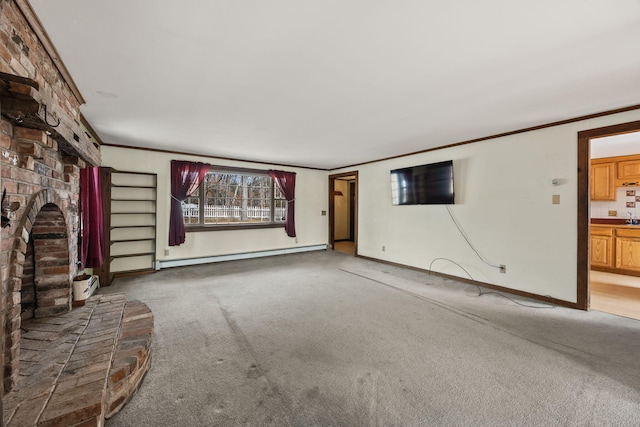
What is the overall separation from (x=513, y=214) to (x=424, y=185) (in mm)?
1382

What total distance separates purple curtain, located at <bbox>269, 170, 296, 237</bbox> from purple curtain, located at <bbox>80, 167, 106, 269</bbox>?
11.2 ft

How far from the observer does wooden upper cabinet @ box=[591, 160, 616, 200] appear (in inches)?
192

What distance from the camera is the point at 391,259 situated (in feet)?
17.9

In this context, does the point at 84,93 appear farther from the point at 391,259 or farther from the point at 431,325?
the point at 391,259

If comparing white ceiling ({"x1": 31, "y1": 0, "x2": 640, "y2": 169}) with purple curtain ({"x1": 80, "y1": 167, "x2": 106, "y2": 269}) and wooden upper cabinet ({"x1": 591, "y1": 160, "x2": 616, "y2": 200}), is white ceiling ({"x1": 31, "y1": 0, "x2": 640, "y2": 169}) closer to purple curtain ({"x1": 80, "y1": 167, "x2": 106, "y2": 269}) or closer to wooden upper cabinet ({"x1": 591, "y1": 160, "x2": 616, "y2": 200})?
purple curtain ({"x1": 80, "y1": 167, "x2": 106, "y2": 269})

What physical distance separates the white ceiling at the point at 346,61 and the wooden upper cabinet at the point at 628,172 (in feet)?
10.1

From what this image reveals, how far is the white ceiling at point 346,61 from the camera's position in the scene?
146 centimetres

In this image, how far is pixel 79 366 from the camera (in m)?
1.57

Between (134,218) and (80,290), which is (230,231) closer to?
(134,218)

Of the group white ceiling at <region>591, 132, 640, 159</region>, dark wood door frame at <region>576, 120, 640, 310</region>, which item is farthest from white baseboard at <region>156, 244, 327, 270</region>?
white ceiling at <region>591, 132, 640, 159</region>

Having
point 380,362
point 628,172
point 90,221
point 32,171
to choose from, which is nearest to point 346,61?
point 32,171

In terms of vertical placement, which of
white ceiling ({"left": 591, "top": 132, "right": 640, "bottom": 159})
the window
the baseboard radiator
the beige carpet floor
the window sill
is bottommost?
the beige carpet floor

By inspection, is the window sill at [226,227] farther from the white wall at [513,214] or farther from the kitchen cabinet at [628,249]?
the kitchen cabinet at [628,249]

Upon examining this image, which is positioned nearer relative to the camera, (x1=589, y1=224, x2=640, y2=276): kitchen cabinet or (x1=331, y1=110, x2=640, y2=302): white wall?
(x1=331, y1=110, x2=640, y2=302): white wall
